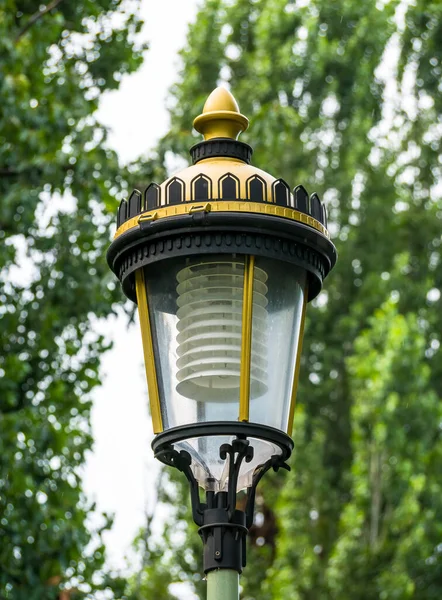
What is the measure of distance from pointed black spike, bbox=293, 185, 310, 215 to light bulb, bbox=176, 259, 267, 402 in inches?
6.8

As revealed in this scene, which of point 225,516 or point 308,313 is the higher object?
point 308,313

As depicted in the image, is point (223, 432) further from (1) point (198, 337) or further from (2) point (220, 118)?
(2) point (220, 118)

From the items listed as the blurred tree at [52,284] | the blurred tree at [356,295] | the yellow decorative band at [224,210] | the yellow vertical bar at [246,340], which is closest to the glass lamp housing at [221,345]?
the yellow vertical bar at [246,340]

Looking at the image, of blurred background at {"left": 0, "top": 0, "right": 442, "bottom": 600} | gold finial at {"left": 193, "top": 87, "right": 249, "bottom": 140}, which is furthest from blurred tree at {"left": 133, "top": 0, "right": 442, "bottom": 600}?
gold finial at {"left": 193, "top": 87, "right": 249, "bottom": 140}

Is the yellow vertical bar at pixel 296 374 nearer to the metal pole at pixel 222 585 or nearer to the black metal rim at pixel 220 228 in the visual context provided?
the black metal rim at pixel 220 228

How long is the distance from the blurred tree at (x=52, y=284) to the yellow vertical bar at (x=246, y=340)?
500 centimetres

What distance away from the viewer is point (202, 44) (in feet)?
65.5

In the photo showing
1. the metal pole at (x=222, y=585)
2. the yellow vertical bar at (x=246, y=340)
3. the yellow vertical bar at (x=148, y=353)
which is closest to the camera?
the metal pole at (x=222, y=585)

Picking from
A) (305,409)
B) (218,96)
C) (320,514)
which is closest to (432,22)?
(305,409)

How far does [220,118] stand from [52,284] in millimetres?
5882

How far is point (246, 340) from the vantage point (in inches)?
98.0

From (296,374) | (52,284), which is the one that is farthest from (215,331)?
(52,284)

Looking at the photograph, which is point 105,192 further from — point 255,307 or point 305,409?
point 305,409

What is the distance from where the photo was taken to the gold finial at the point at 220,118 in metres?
2.82
